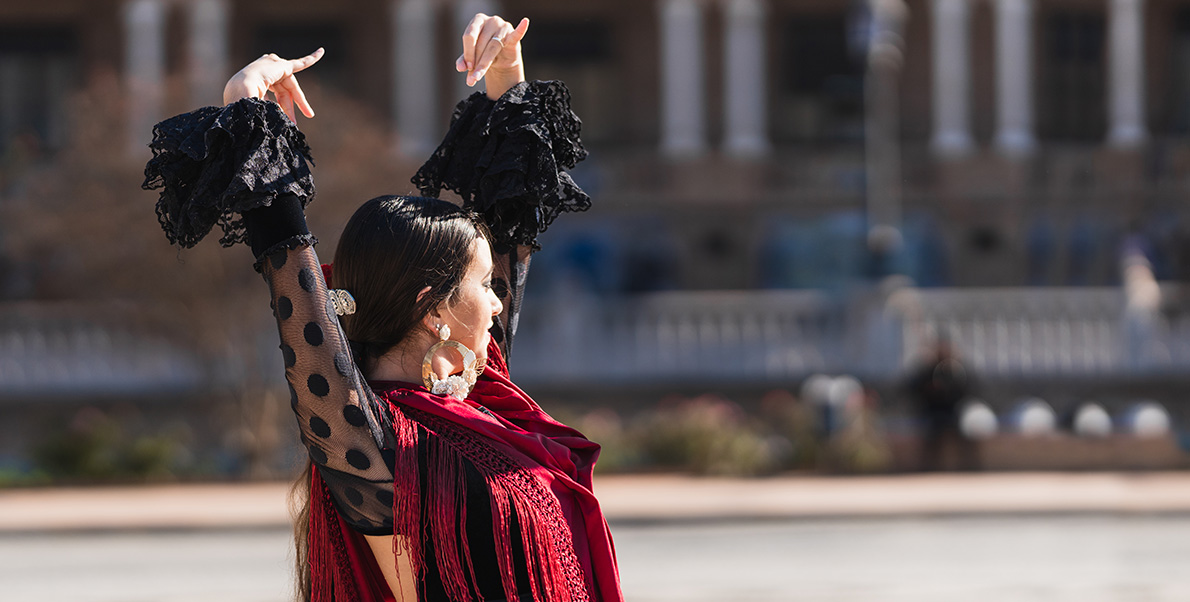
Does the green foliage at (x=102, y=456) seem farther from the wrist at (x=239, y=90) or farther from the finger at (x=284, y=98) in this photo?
the wrist at (x=239, y=90)

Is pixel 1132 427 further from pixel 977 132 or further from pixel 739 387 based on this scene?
pixel 977 132

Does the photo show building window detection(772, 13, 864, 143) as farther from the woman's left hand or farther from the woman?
the woman

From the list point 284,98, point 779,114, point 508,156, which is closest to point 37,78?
point 779,114

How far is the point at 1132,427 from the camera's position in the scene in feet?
62.1

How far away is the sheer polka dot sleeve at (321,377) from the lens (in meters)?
2.37

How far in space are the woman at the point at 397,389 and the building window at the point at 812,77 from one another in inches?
1270

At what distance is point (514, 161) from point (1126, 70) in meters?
32.8

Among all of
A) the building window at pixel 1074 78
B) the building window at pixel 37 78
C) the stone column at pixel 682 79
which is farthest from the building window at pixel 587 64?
the building window at pixel 37 78

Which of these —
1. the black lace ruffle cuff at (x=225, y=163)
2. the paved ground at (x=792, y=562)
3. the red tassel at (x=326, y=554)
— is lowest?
the paved ground at (x=792, y=562)

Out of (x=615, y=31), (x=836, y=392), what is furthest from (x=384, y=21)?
(x=836, y=392)

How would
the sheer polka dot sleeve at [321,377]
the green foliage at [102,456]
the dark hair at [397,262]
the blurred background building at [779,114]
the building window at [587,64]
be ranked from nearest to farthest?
1. the sheer polka dot sleeve at [321,377]
2. the dark hair at [397,262]
3. the green foliage at [102,456]
4. the blurred background building at [779,114]
5. the building window at [587,64]

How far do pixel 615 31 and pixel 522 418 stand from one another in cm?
3251

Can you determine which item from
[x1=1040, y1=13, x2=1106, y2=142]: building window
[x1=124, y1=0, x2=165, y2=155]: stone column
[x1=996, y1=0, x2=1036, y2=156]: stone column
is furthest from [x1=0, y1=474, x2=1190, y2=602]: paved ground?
[x1=1040, y1=13, x2=1106, y2=142]: building window

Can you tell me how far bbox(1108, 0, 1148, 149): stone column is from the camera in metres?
33.2
